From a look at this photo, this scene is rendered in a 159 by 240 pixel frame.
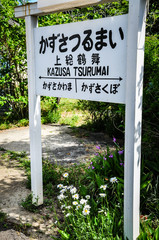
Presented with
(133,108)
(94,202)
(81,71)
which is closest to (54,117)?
(94,202)

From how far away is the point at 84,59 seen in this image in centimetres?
238

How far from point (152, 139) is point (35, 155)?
162cm

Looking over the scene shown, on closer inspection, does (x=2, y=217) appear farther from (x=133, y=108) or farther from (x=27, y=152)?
(x=27, y=152)

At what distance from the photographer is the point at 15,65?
24.9 ft

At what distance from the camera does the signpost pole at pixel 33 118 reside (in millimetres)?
2879

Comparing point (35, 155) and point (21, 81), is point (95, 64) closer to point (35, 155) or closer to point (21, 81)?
point (35, 155)

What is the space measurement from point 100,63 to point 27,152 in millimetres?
3562

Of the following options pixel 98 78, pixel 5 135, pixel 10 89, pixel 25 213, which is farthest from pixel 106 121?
pixel 98 78

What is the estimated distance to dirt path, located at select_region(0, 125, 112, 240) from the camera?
2807 millimetres

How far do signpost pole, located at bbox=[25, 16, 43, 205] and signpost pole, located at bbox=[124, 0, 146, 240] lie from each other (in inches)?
52.7

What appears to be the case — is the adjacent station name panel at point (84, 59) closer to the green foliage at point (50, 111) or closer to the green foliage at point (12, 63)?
the green foliage at point (12, 63)

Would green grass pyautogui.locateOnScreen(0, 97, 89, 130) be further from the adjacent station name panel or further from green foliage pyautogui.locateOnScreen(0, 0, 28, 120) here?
the adjacent station name panel

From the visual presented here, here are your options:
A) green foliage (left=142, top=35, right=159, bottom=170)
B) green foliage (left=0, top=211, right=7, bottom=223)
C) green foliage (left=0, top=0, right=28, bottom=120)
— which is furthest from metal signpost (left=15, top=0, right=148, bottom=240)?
green foliage (left=0, top=0, right=28, bottom=120)

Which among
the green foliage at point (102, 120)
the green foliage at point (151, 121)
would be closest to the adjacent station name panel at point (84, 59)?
the green foliage at point (151, 121)
